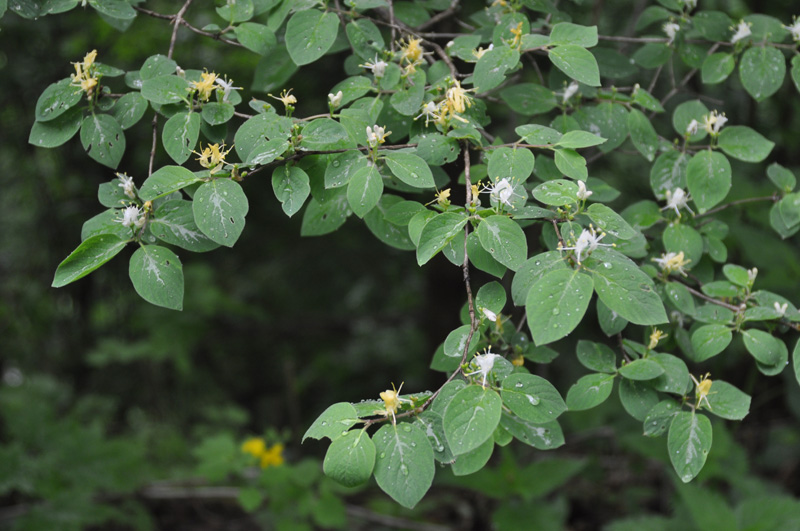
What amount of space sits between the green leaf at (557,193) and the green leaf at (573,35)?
0.31m

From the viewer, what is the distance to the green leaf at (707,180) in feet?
4.16

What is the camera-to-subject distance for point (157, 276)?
1.03 metres

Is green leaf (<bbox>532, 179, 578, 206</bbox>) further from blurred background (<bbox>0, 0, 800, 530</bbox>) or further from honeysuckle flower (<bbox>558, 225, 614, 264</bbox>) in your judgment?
blurred background (<bbox>0, 0, 800, 530</bbox>)

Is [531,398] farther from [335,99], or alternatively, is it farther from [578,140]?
[335,99]

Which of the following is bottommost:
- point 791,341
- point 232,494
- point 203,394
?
point 203,394

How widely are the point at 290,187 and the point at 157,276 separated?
0.85ft

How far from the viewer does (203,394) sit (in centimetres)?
361

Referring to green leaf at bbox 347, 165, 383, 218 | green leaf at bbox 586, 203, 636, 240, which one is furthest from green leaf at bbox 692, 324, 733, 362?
green leaf at bbox 347, 165, 383, 218

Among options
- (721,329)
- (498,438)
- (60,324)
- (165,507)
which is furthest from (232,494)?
Answer: (721,329)

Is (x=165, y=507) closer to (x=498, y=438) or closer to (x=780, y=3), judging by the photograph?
(x=498, y=438)

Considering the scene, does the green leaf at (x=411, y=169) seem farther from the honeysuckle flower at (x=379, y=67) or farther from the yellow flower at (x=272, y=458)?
the yellow flower at (x=272, y=458)

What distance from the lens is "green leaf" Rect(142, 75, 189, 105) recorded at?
1.16m

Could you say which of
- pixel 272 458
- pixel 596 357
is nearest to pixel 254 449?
pixel 272 458

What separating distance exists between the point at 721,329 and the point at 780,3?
2.54m
